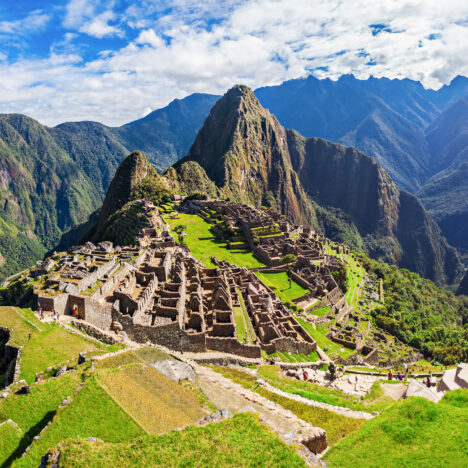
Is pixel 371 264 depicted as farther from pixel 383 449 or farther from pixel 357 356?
pixel 383 449

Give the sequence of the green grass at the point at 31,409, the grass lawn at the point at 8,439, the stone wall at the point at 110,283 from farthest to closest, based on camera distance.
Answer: the stone wall at the point at 110,283 → the green grass at the point at 31,409 → the grass lawn at the point at 8,439

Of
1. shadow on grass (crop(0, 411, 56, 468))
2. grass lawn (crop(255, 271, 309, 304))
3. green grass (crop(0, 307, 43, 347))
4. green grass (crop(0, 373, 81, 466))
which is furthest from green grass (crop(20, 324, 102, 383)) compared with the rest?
grass lawn (crop(255, 271, 309, 304))

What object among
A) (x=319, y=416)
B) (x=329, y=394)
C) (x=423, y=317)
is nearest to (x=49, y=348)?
(x=319, y=416)

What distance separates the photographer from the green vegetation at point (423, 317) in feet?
225

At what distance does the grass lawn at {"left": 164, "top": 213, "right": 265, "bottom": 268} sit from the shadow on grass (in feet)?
152

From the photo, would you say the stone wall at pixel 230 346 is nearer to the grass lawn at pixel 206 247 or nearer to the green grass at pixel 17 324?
the green grass at pixel 17 324

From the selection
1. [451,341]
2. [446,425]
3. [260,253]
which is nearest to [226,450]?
[446,425]

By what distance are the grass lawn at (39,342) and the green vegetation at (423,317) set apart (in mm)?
66601

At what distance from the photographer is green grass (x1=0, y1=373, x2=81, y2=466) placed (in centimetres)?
1262

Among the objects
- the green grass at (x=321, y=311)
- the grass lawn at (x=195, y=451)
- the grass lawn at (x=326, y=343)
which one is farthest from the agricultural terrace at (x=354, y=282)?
the grass lawn at (x=195, y=451)

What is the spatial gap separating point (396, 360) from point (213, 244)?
4902 cm

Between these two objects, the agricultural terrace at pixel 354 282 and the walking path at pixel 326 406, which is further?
the agricultural terrace at pixel 354 282

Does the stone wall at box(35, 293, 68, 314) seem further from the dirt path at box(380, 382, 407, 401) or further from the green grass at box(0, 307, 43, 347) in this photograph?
the dirt path at box(380, 382, 407, 401)

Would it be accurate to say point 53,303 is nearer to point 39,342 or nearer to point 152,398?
point 39,342
